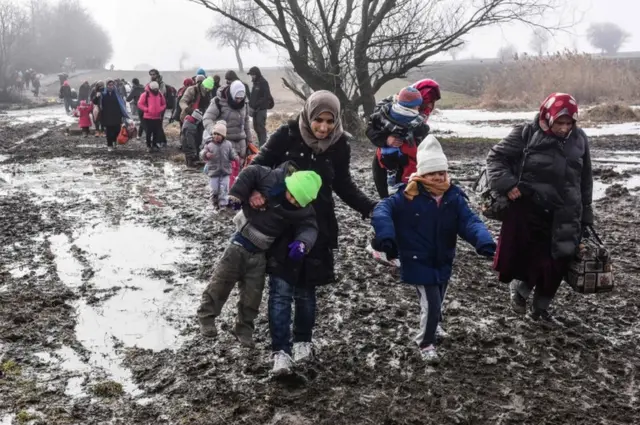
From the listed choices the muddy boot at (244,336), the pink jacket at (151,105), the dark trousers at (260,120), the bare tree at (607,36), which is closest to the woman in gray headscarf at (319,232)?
the muddy boot at (244,336)

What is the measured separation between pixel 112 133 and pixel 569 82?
24.4 meters

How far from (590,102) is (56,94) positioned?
4169cm

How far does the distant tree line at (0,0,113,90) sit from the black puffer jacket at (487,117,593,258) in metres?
65.3

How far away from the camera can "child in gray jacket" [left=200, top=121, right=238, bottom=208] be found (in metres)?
8.07

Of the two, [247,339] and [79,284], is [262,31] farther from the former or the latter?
[247,339]

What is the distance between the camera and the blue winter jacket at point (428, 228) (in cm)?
377

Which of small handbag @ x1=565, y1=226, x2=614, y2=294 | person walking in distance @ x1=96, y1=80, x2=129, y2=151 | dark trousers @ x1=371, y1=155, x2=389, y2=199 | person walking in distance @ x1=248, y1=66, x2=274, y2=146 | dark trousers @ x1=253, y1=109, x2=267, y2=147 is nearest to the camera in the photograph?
small handbag @ x1=565, y1=226, x2=614, y2=294

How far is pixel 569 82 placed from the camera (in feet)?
100

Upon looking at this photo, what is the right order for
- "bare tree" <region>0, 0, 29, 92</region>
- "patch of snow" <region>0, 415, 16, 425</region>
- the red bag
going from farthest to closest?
1. "bare tree" <region>0, 0, 29, 92</region>
2. the red bag
3. "patch of snow" <region>0, 415, 16, 425</region>

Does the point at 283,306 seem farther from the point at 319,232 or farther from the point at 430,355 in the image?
the point at 430,355

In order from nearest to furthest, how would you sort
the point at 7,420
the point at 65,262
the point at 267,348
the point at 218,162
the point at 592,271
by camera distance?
the point at 7,420 < the point at 267,348 < the point at 592,271 < the point at 65,262 < the point at 218,162

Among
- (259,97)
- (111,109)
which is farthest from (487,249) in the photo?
(111,109)

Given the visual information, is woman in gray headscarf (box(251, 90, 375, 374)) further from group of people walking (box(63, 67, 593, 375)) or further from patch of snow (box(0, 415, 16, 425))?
patch of snow (box(0, 415, 16, 425))

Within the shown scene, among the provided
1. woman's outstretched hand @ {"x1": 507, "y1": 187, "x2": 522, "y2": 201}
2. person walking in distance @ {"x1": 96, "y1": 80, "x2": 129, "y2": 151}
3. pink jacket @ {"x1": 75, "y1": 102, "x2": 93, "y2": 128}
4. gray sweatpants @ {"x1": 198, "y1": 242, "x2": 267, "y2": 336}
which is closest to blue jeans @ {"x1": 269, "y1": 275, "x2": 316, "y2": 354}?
gray sweatpants @ {"x1": 198, "y1": 242, "x2": 267, "y2": 336}
